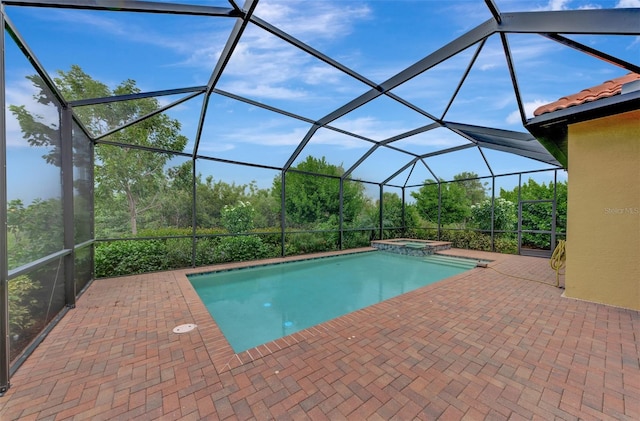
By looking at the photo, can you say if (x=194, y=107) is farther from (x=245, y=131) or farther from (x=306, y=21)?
(x=306, y=21)

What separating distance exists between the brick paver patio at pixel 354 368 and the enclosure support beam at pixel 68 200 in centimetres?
41

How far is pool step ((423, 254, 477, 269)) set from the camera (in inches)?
339

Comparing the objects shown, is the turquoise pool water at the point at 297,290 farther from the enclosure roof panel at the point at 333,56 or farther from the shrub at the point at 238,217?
the enclosure roof panel at the point at 333,56

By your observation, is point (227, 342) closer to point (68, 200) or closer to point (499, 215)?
point (68, 200)

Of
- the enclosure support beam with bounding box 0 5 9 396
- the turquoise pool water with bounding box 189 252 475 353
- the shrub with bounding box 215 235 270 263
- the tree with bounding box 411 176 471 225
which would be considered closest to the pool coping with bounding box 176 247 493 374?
the turquoise pool water with bounding box 189 252 475 353

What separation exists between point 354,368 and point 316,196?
30.0ft

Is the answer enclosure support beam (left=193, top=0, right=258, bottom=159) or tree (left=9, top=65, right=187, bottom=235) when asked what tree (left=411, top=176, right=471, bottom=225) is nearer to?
enclosure support beam (left=193, top=0, right=258, bottom=159)

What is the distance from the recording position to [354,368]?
2492 millimetres

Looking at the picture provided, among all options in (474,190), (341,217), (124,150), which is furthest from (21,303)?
(474,190)

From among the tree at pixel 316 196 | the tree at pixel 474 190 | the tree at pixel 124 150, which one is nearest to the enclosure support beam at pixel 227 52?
the tree at pixel 124 150

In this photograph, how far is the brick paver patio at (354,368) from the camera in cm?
198

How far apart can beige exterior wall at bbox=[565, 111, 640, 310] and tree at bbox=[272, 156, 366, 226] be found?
752 centimetres

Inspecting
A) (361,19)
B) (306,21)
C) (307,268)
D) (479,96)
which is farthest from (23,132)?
(479,96)

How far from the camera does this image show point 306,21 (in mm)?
3762
